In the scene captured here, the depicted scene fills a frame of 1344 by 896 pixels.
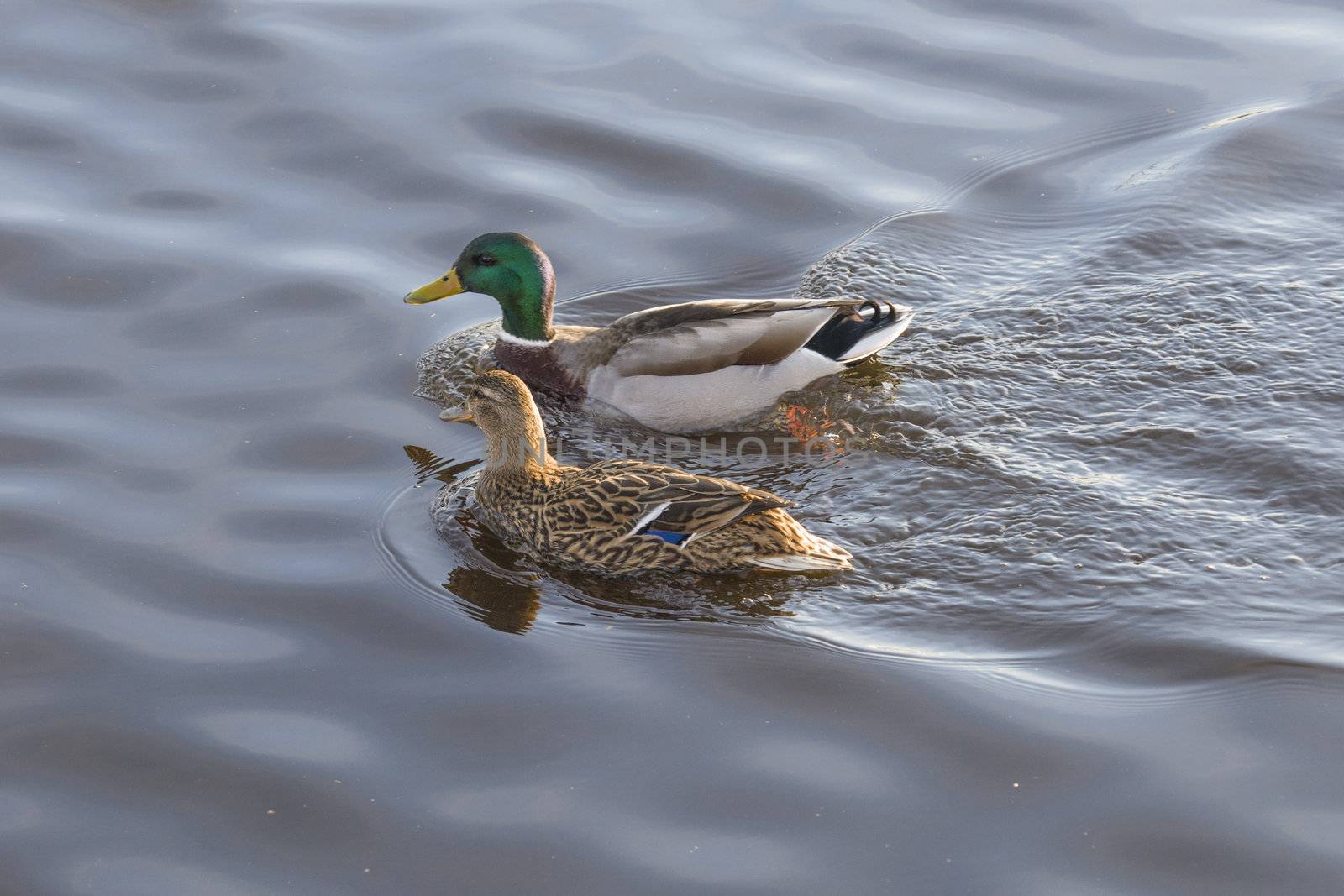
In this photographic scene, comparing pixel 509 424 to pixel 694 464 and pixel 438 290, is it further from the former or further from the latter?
pixel 438 290

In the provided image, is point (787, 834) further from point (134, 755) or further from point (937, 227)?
point (937, 227)

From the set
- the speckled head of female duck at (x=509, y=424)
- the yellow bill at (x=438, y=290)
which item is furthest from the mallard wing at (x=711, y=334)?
the speckled head of female duck at (x=509, y=424)

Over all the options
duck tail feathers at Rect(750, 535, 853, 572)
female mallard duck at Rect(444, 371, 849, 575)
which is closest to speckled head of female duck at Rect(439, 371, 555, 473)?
female mallard duck at Rect(444, 371, 849, 575)

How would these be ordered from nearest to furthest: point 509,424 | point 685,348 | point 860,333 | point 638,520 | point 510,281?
point 638,520 < point 509,424 < point 685,348 < point 860,333 < point 510,281

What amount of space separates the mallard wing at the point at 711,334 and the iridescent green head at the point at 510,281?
15.9 inches

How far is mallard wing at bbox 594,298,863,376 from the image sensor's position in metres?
7.42

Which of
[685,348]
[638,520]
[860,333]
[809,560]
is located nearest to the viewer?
[809,560]

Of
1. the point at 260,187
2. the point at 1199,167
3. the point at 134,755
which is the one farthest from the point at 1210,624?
the point at 260,187

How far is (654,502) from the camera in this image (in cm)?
600

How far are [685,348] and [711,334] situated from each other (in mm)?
158

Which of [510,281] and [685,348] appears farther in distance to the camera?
[510,281]

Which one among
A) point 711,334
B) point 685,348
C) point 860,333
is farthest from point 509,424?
point 860,333

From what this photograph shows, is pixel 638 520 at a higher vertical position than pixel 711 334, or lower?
lower

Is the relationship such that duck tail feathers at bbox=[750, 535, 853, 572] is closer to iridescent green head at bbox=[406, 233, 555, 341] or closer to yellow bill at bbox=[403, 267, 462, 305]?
iridescent green head at bbox=[406, 233, 555, 341]
